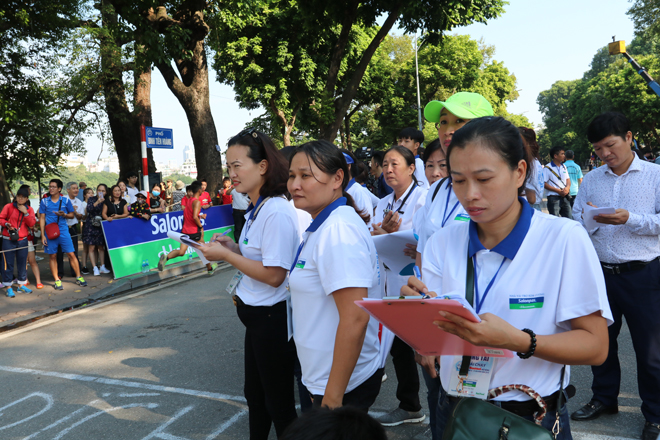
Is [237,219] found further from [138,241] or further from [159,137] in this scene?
[138,241]

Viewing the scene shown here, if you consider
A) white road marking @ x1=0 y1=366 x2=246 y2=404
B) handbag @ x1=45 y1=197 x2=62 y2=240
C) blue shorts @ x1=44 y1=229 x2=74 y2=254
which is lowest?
white road marking @ x1=0 y1=366 x2=246 y2=404

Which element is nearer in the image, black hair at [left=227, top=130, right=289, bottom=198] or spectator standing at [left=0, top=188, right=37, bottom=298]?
black hair at [left=227, top=130, right=289, bottom=198]

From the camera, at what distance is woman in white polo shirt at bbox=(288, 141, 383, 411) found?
1.84 metres

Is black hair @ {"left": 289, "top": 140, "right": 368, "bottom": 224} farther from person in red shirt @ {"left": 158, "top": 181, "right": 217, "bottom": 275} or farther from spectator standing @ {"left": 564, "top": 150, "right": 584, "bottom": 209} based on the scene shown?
spectator standing @ {"left": 564, "top": 150, "right": 584, "bottom": 209}

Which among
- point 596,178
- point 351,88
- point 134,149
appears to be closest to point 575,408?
point 596,178

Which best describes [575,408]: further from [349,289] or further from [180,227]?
[180,227]

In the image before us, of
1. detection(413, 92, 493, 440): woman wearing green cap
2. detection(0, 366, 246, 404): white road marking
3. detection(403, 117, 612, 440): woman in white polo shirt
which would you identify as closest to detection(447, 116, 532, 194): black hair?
detection(403, 117, 612, 440): woman in white polo shirt

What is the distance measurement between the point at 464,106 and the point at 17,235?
846 cm

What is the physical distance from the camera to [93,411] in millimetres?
3963

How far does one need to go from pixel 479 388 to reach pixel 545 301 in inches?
12.9

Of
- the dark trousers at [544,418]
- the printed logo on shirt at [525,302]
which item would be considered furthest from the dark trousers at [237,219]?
the printed logo on shirt at [525,302]

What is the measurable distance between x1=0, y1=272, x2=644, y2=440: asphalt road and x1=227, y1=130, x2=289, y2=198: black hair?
1886mm

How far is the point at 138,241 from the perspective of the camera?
387 inches

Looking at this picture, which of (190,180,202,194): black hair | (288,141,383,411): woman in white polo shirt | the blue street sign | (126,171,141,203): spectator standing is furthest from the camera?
(126,171,141,203): spectator standing
